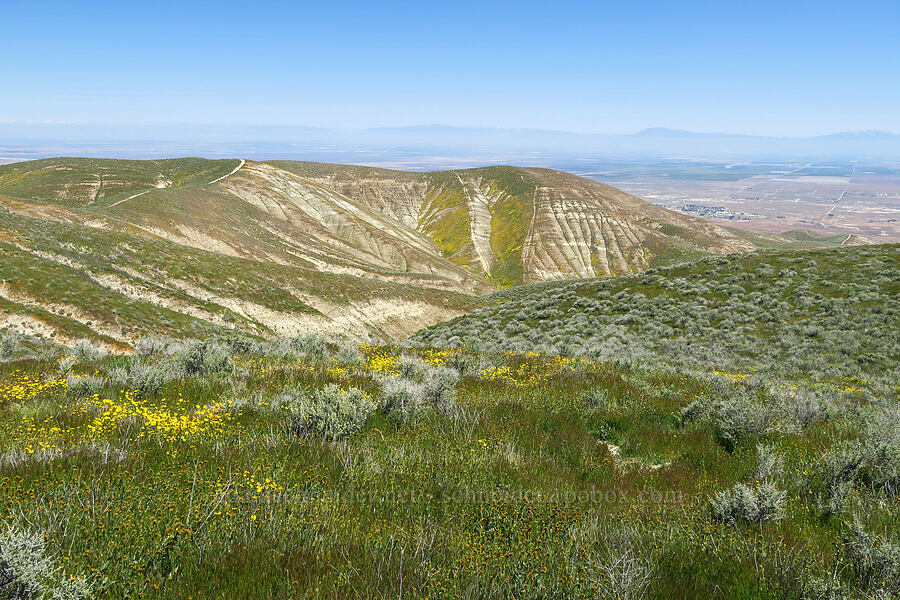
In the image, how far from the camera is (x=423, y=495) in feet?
14.1

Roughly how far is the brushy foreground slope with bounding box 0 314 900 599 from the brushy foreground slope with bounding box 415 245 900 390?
1032 centimetres

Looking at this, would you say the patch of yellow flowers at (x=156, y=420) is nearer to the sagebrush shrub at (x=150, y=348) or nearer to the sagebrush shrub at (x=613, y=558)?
the sagebrush shrub at (x=613, y=558)

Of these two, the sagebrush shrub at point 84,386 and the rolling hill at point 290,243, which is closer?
the sagebrush shrub at point 84,386

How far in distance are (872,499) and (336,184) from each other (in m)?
131

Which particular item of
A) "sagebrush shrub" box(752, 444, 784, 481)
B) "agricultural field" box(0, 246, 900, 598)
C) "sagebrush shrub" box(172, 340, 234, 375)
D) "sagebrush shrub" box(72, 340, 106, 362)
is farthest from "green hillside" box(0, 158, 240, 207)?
"sagebrush shrub" box(752, 444, 784, 481)

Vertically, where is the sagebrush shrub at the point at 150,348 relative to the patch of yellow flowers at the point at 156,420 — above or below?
below

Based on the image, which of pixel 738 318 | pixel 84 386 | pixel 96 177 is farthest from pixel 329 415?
pixel 96 177

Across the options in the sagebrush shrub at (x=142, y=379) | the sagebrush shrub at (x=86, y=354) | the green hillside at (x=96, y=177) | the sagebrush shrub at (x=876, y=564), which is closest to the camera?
the sagebrush shrub at (x=876, y=564)

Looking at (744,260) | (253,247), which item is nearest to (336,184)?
(253,247)

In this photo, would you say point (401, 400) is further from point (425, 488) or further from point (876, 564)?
point (876, 564)

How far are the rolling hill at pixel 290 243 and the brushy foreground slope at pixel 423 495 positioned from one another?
78.1ft

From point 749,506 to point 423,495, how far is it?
3.01m

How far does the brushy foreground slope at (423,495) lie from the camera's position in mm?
3029

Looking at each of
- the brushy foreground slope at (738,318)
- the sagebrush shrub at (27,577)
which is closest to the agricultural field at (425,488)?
the sagebrush shrub at (27,577)
